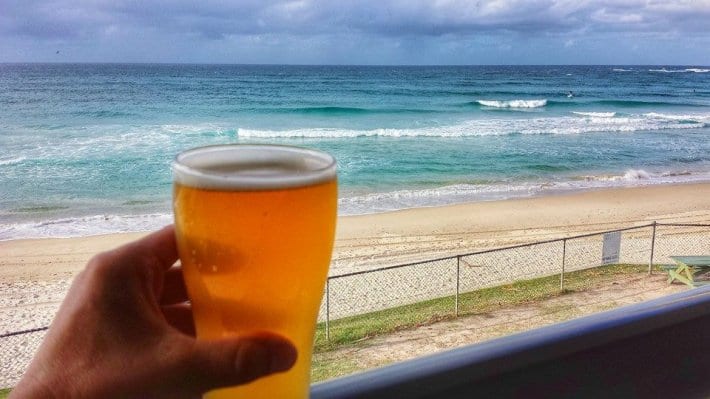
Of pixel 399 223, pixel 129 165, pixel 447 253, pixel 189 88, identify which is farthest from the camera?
pixel 189 88

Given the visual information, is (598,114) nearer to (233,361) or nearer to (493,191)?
(493,191)

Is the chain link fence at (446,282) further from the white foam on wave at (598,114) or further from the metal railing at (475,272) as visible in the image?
the white foam on wave at (598,114)

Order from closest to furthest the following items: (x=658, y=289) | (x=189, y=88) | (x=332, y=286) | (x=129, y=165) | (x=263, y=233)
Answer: (x=263, y=233), (x=658, y=289), (x=332, y=286), (x=129, y=165), (x=189, y=88)

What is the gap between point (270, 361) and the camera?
1.84ft

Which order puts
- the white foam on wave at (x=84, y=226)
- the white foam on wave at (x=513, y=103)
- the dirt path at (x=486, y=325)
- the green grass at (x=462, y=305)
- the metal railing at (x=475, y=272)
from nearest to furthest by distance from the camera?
the dirt path at (x=486, y=325) < the green grass at (x=462, y=305) < the metal railing at (x=475, y=272) < the white foam on wave at (x=84, y=226) < the white foam on wave at (x=513, y=103)

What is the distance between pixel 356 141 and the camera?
2002cm

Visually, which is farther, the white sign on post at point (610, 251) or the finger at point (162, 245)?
the white sign on post at point (610, 251)

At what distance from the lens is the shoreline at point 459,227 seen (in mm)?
8484

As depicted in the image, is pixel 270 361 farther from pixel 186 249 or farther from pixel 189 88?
pixel 189 88

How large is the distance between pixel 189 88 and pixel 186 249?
41746mm

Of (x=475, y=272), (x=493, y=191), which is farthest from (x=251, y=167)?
(x=493, y=191)

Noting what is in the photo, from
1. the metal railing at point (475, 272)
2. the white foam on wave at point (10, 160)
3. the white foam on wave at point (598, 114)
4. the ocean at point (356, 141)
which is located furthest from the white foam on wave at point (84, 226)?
the white foam on wave at point (598, 114)

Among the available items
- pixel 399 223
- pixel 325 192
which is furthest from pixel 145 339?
pixel 399 223

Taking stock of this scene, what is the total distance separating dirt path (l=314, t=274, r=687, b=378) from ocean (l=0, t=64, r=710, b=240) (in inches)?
95.3
